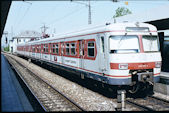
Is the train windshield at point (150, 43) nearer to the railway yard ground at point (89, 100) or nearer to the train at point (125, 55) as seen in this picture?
the train at point (125, 55)

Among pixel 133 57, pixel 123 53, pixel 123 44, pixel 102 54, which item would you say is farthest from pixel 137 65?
pixel 102 54

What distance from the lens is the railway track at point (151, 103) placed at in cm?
703

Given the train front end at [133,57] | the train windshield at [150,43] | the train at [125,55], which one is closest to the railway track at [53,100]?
the train at [125,55]

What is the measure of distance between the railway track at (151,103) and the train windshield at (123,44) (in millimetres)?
2163

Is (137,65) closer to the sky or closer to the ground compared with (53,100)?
closer to the sky

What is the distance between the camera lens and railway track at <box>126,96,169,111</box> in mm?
7027

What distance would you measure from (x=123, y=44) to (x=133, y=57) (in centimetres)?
68

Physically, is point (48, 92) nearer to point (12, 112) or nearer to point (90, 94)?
point (90, 94)

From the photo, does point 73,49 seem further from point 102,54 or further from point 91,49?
point 102,54

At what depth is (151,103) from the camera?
7.76 metres

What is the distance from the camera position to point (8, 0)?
4.93 meters

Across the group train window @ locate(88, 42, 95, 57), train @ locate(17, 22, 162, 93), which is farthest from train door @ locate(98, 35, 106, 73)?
train window @ locate(88, 42, 95, 57)

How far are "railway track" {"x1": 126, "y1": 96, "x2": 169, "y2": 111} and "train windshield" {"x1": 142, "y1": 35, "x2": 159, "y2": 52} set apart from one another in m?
2.19

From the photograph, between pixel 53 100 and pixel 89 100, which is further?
pixel 53 100
